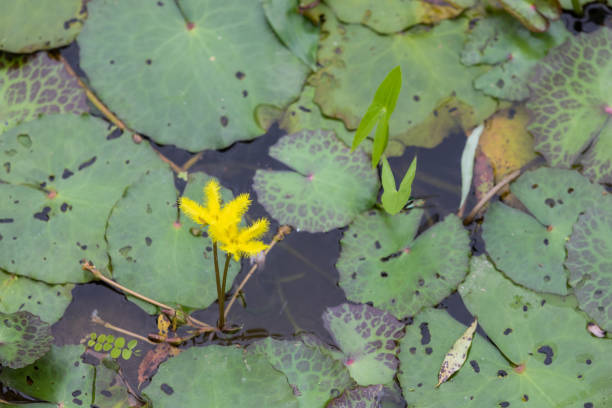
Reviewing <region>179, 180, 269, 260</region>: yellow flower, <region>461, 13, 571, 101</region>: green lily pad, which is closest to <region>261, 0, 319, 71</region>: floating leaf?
<region>461, 13, 571, 101</region>: green lily pad

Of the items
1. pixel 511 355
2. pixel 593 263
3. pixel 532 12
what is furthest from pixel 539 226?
pixel 532 12

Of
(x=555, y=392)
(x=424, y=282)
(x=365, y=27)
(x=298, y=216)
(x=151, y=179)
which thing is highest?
(x=365, y=27)

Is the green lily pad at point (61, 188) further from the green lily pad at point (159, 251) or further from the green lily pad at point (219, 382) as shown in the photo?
the green lily pad at point (219, 382)

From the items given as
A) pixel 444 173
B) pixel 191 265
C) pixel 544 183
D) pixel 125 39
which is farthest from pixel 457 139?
pixel 125 39

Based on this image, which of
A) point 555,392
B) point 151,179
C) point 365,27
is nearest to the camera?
point 555,392

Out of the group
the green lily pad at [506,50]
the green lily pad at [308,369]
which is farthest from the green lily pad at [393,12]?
the green lily pad at [308,369]

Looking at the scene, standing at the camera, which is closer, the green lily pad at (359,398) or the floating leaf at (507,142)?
the green lily pad at (359,398)

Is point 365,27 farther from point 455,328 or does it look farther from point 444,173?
point 455,328
